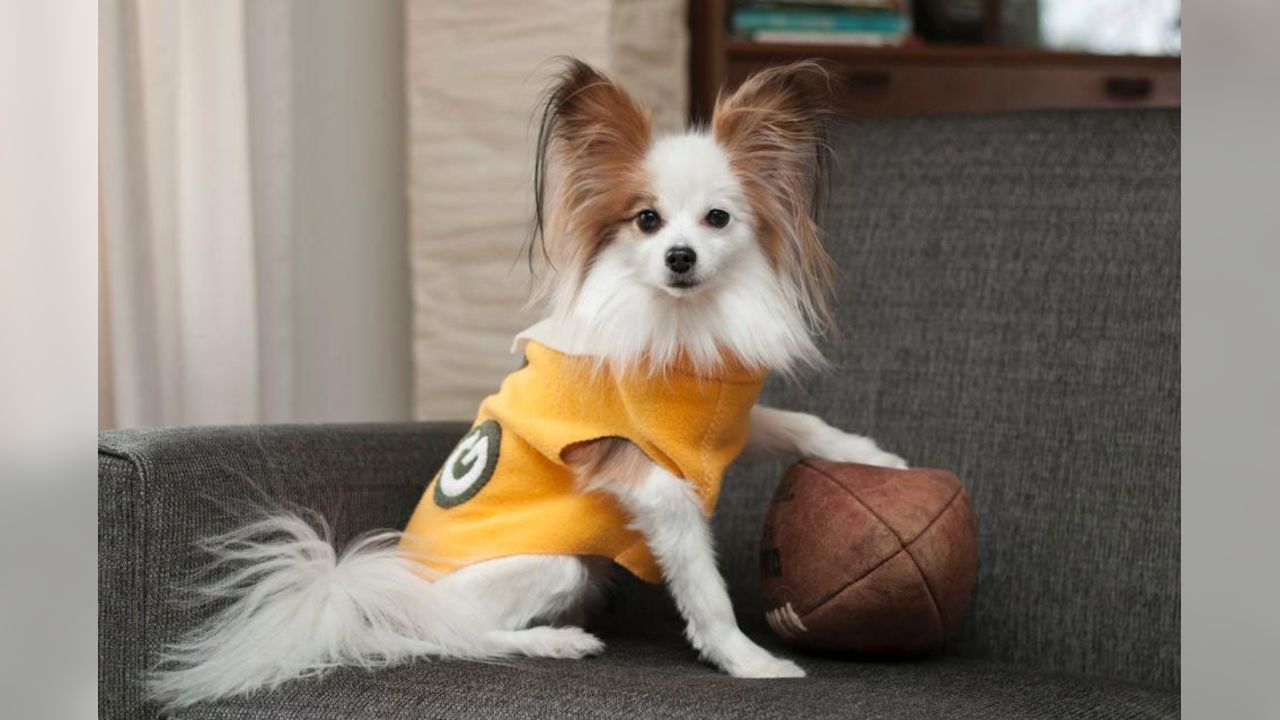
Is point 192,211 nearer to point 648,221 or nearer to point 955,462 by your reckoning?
point 648,221

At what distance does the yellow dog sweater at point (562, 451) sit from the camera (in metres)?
1.51

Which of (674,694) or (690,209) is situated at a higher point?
(690,209)

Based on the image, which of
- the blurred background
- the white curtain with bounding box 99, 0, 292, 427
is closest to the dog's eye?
the blurred background

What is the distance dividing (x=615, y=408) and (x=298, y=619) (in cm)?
43

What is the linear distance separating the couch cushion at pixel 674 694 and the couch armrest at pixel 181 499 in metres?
0.10

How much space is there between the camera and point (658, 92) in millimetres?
2879

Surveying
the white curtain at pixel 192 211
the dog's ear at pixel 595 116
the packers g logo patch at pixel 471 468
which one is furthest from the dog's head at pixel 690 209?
the white curtain at pixel 192 211

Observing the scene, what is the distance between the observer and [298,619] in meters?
1.41

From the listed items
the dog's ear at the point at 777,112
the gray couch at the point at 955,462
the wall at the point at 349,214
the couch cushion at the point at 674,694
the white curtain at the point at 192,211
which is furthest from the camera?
the wall at the point at 349,214

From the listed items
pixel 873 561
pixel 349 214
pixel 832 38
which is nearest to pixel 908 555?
pixel 873 561

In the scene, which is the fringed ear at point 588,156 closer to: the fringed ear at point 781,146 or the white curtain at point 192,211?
the fringed ear at point 781,146
